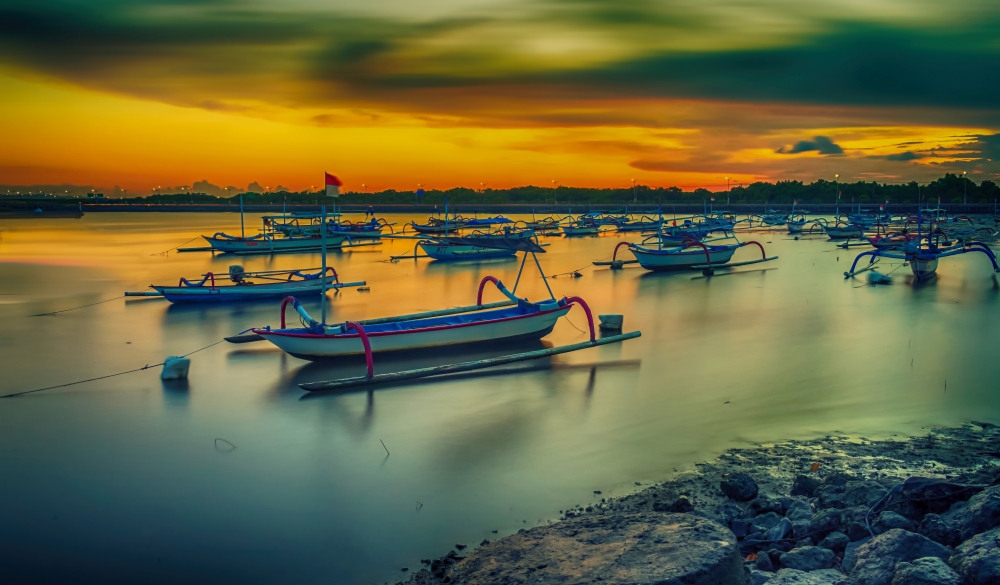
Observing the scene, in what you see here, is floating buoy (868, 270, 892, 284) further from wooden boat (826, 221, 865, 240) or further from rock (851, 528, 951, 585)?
wooden boat (826, 221, 865, 240)

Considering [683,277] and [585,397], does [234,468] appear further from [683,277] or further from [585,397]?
[683,277]

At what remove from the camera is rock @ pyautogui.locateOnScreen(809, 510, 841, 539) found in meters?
7.04

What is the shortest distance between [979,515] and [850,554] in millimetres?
1142

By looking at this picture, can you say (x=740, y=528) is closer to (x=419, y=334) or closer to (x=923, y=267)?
(x=419, y=334)

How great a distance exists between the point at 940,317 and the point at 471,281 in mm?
18182

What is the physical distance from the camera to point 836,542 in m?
6.73

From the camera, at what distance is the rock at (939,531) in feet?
21.4

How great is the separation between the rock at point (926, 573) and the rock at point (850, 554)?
25.1 inches

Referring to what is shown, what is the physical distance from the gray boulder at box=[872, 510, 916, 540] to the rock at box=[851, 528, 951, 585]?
2.26 feet

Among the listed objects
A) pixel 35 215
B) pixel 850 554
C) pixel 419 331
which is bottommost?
pixel 850 554

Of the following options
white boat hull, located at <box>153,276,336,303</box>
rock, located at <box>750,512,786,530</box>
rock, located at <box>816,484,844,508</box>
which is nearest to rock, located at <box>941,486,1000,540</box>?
rock, located at <box>816,484,844,508</box>

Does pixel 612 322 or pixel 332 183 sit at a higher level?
pixel 332 183

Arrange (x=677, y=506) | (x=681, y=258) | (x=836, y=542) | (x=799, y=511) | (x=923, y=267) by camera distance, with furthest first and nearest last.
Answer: (x=681, y=258)
(x=923, y=267)
(x=677, y=506)
(x=799, y=511)
(x=836, y=542)

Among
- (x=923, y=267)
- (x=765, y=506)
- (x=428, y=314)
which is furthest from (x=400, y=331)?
(x=923, y=267)
